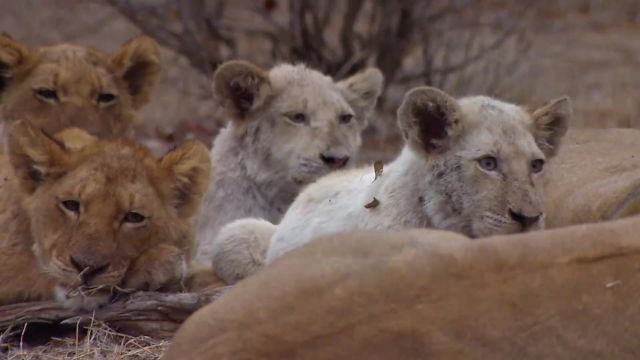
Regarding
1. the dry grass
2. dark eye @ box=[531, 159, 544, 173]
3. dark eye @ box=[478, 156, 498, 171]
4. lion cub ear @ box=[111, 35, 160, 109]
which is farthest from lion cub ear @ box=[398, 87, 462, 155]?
lion cub ear @ box=[111, 35, 160, 109]

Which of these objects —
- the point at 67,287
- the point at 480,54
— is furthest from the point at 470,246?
the point at 480,54

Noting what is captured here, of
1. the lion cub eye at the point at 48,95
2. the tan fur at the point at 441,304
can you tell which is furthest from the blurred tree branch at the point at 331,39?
the tan fur at the point at 441,304

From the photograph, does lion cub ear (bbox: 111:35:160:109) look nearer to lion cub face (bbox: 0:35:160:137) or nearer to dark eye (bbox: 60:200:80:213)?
lion cub face (bbox: 0:35:160:137)

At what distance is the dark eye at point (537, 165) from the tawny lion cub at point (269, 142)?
1.77 m

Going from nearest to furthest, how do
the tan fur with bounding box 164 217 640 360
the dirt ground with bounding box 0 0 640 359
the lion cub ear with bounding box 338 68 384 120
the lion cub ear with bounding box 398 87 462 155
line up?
the tan fur with bounding box 164 217 640 360 < the lion cub ear with bounding box 398 87 462 155 < the lion cub ear with bounding box 338 68 384 120 < the dirt ground with bounding box 0 0 640 359

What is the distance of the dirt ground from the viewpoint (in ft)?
35.7

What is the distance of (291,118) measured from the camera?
6789 millimetres

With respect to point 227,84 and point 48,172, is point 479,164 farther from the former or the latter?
point 227,84

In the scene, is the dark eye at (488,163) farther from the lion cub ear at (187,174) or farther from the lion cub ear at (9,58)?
the lion cub ear at (9,58)

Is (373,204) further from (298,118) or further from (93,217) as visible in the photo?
(298,118)

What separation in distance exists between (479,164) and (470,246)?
1.63 m

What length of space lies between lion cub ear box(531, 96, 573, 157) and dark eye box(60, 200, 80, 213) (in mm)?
1558

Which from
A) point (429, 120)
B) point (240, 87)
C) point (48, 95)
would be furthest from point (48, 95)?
point (429, 120)

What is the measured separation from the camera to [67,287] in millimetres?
5141
